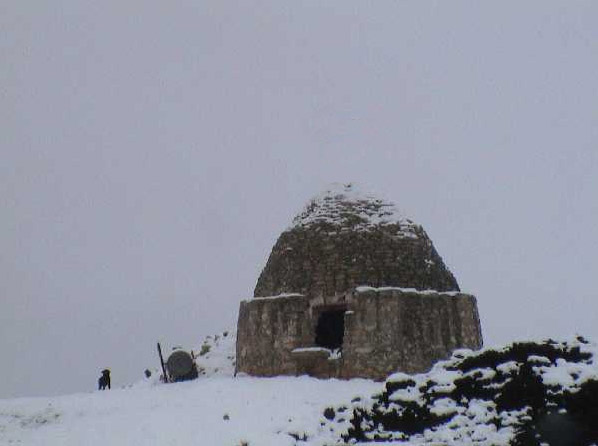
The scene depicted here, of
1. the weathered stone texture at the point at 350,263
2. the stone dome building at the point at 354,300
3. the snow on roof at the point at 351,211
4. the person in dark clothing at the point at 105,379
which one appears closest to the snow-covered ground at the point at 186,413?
the stone dome building at the point at 354,300

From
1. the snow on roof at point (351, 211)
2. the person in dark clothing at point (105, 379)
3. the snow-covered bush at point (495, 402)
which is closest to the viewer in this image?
the snow-covered bush at point (495, 402)

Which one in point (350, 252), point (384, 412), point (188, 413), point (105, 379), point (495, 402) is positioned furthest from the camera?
point (105, 379)

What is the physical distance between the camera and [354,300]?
36.8 feet

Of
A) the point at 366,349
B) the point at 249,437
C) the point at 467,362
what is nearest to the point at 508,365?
the point at 467,362

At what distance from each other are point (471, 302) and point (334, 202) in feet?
10.9

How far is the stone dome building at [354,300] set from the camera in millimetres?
10922

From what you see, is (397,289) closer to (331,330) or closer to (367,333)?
(367,333)

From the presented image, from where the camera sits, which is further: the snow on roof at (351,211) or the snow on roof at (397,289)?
the snow on roof at (351,211)

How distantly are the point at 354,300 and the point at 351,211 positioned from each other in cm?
218

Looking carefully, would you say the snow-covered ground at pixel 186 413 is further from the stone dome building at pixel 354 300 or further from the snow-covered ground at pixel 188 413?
the stone dome building at pixel 354 300

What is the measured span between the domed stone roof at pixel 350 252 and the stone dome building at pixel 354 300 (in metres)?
0.02

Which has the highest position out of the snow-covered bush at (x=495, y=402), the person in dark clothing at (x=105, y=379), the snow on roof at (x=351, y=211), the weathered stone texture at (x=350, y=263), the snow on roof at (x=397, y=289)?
the snow on roof at (x=351, y=211)

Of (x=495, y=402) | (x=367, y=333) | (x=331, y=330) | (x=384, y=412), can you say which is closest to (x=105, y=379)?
(x=331, y=330)

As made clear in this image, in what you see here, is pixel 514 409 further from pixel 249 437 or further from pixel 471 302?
pixel 471 302
